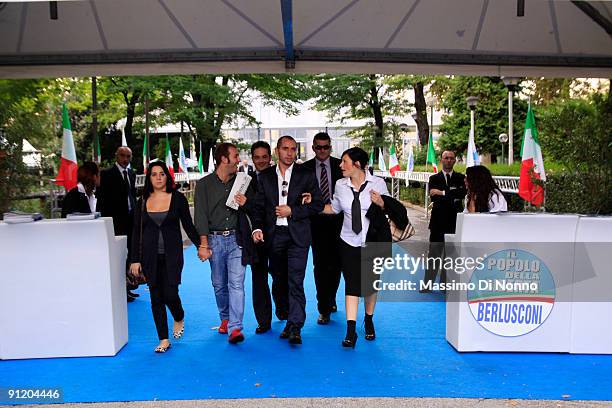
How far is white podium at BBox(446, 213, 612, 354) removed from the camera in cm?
511

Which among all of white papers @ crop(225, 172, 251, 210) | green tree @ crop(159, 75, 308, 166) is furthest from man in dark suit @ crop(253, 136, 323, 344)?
green tree @ crop(159, 75, 308, 166)

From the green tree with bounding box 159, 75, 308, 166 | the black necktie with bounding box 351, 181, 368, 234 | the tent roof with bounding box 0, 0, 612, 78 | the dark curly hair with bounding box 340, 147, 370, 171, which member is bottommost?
the black necktie with bounding box 351, 181, 368, 234

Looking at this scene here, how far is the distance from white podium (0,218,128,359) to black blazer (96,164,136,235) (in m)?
2.17

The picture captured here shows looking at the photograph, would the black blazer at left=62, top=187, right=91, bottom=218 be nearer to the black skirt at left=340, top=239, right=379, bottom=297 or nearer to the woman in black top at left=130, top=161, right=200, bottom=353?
the woman in black top at left=130, top=161, right=200, bottom=353

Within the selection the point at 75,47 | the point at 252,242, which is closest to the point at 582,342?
the point at 252,242

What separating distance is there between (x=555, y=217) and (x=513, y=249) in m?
0.45

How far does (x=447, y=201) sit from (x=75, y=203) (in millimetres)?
4358

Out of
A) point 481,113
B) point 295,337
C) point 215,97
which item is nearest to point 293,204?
point 295,337

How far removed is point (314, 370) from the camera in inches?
190

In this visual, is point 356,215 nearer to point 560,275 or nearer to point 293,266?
point 293,266

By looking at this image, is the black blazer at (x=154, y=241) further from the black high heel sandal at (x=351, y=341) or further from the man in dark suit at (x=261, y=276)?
the black high heel sandal at (x=351, y=341)

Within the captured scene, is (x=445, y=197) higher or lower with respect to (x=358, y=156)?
lower

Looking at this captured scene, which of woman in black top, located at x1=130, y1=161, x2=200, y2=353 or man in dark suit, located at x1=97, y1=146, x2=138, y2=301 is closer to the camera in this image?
woman in black top, located at x1=130, y1=161, x2=200, y2=353

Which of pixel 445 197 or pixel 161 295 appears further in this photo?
pixel 445 197
